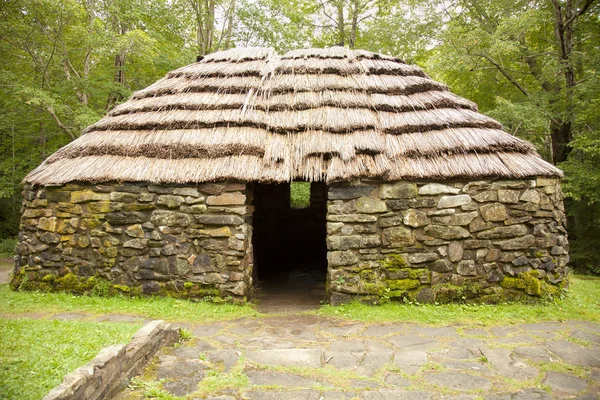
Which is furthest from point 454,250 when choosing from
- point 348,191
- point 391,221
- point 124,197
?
point 124,197

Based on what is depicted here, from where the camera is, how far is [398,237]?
17.6ft

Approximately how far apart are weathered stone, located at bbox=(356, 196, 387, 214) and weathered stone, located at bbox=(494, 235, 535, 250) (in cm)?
177

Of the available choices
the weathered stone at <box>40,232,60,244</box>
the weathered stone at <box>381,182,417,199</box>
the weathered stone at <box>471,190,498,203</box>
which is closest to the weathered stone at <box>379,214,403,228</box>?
the weathered stone at <box>381,182,417,199</box>

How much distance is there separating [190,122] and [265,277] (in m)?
3.65

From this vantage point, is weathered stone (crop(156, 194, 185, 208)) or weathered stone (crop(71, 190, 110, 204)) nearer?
weathered stone (crop(156, 194, 185, 208))

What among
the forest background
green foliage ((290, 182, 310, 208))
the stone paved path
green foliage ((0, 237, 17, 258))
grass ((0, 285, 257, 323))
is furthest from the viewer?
green foliage ((290, 182, 310, 208))

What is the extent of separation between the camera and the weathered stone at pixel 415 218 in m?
5.36

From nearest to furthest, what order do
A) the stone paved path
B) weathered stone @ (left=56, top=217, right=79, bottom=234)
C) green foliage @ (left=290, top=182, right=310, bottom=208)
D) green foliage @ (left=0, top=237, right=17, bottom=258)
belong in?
the stone paved path → weathered stone @ (left=56, top=217, right=79, bottom=234) → green foliage @ (left=0, top=237, right=17, bottom=258) → green foliage @ (left=290, top=182, right=310, bottom=208)

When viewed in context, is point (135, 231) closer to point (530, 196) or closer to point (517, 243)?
point (517, 243)

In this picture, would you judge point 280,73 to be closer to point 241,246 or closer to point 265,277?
point 241,246

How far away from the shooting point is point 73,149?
606 cm

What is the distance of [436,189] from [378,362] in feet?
9.12

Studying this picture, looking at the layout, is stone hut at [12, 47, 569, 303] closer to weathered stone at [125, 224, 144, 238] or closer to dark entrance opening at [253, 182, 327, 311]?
weathered stone at [125, 224, 144, 238]

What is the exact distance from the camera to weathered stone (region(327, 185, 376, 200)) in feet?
17.7
